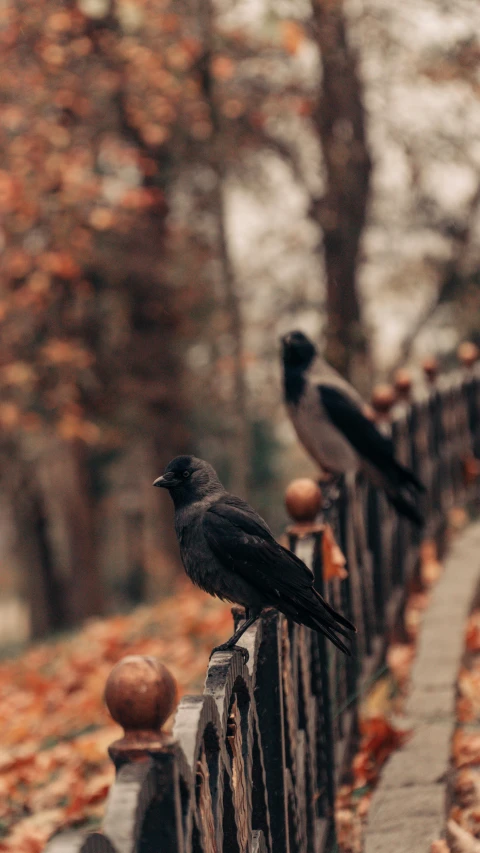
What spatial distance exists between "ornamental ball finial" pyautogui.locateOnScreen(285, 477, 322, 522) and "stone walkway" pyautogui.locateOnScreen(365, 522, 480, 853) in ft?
3.61

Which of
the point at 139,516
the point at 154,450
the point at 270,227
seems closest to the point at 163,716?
the point at 270,227

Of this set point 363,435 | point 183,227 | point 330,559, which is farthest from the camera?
Answer: point 183,227

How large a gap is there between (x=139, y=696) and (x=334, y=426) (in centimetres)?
499

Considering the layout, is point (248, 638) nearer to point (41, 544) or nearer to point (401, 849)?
point (401, 849)

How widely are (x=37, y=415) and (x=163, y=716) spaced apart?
14.2m

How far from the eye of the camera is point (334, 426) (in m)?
6.69

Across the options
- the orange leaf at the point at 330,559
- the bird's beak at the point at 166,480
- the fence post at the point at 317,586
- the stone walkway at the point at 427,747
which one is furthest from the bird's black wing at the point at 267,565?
the stone walkway at the point at 427,747

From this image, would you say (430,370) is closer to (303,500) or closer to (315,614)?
(303,500)

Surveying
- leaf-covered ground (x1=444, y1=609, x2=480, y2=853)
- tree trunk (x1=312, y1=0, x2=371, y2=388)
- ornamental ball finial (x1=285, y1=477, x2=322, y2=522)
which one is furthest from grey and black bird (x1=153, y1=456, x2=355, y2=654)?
tree trunk (x1=312, y1=0, x2=371, y2=388)

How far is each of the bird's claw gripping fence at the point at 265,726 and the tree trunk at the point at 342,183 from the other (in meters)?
5.15

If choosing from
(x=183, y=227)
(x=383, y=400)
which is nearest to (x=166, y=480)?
(x=383, y=400)

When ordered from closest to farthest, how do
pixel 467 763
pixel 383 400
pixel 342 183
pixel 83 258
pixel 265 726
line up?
pixel 265 726, pixel 467 763, pixel 383 400, pixel 342 183, pixel 83 258

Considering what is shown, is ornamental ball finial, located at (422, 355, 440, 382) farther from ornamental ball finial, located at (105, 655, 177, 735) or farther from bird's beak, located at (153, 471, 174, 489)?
ornamental ball finial, located at (105, 655, 177, 735)

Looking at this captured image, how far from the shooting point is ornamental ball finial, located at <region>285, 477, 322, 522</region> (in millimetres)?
3803
